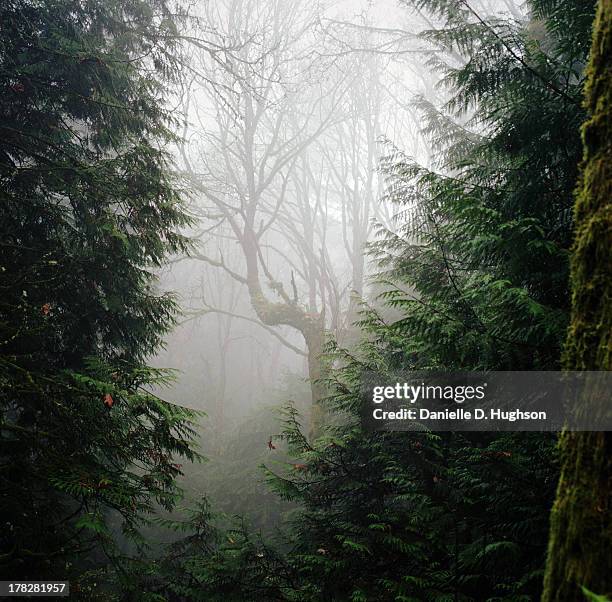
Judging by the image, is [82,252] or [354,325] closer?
[82,252]

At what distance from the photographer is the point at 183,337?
998 inches

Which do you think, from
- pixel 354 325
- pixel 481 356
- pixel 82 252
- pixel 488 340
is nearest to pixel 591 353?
pixel 488 340

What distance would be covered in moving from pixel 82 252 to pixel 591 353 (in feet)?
14.6

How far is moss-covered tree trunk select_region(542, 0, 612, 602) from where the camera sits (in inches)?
43.6

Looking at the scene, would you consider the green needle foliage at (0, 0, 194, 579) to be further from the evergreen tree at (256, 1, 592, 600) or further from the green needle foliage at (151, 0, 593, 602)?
the evergreen tree at (256, 1, 592, 600)

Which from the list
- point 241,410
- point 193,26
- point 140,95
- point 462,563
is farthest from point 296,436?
point 241,410

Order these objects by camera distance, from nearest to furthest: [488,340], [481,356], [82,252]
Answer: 1. [488,340]
2. [481,356]
3. [82,252]

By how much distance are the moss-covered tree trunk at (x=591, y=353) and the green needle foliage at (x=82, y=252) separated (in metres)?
2.80

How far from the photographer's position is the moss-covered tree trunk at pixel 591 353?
43.6 inches

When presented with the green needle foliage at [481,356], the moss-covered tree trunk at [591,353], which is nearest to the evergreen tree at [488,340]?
the green needle foliage at [481,356]

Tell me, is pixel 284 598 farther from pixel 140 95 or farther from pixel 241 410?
pixel 241 410

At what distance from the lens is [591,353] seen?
129 cm

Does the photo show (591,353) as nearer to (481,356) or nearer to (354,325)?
(481,356)

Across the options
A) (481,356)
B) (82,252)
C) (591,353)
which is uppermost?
(82,252)
